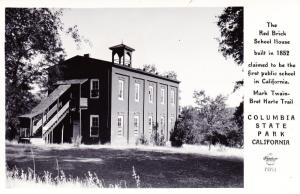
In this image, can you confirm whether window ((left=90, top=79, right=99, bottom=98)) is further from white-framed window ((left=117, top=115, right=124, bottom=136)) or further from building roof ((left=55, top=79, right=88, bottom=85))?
white-framed window ((left=117, top=115, right=124, bottom=136))

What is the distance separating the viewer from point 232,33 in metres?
9.73

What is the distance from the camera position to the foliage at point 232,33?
30.4 feet

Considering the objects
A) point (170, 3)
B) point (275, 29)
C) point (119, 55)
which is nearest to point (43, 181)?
point (119, 55)

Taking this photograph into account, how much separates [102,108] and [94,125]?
77cm

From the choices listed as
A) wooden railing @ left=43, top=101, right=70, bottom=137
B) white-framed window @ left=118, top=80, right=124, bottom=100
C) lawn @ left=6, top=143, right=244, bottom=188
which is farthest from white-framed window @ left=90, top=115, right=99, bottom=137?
lawn @ left=6, top=143, right=244, bottom=188

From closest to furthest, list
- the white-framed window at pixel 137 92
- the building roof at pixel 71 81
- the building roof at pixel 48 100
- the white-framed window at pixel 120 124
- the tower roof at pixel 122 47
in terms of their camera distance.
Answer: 1. the tower roof at pixel 122 47
2. the building roof at pixel 48 100
3. the building roof at pixel 71 81
4. the white-framed window at pixel 120 124
5. the white-framed window at pixel 137 92

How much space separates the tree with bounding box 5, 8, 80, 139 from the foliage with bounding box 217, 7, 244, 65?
3886mm

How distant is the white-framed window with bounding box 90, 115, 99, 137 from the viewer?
476 inches

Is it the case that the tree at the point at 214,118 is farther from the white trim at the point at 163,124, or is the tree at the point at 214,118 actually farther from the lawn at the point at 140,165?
the white trim at the point at 163,124

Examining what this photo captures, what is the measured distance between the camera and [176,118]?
1425 cm

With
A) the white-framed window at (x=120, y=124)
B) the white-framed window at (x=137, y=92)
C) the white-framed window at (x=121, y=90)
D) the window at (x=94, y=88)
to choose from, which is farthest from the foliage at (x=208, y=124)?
the window at (x=94, y=88)

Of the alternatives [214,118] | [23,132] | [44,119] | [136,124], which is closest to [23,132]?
[23,132]

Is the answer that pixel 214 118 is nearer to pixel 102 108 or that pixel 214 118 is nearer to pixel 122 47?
pixel 102 108

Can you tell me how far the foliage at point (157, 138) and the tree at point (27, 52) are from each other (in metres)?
4.14
